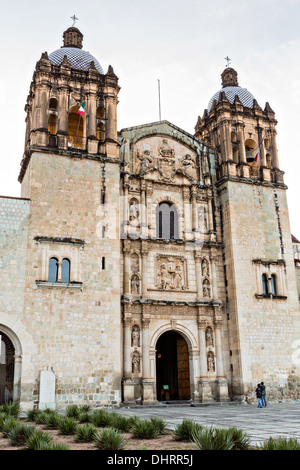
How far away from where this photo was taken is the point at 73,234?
73.2ft

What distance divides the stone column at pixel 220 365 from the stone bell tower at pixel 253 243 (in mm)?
628

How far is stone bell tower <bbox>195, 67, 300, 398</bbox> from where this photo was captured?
24250 mm

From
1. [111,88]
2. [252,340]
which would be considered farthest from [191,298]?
[111,88]

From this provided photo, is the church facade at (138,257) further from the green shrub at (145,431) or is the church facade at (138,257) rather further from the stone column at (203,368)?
the green shrub at (145,431)

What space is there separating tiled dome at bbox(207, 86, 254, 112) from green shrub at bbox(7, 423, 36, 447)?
2533 cm

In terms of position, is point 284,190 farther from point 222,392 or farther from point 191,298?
point 222,392

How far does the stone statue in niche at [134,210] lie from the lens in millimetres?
24766

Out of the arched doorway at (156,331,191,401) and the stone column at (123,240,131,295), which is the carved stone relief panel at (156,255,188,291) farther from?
the arched doorway at (156,331,191,401)

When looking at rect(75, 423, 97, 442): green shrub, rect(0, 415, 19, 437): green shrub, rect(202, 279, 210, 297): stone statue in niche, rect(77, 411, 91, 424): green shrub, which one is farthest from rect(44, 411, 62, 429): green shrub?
rect(202, 279, 210, 297): stone statue in niche

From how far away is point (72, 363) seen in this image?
2041 centimetres

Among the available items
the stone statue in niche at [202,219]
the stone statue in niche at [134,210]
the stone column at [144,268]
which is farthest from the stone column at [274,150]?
the stone column at [144,268]

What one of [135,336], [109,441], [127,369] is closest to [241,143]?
[135,336]

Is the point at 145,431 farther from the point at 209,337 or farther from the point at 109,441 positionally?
the point at 209,337

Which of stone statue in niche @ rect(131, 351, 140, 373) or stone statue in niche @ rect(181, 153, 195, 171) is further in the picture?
stone statue in niche @ rect(181, 153, 195, 171)
